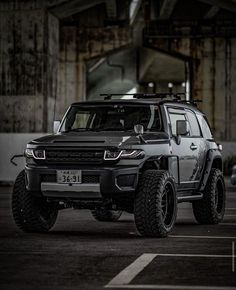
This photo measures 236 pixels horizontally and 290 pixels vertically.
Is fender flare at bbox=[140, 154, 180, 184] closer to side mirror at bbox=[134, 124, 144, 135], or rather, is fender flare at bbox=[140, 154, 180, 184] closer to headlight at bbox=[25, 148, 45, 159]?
side mirror at bbox=[134, 124, 144, 135]

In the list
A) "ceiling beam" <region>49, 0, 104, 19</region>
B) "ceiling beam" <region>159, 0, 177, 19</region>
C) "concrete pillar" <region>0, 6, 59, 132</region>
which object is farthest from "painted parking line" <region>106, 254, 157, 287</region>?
"ceiling beam" <region>159, 0, 177, 19</region>

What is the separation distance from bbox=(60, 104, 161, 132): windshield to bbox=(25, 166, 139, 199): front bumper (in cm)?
121

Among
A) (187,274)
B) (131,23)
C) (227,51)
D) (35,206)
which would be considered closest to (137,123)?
(35,206)

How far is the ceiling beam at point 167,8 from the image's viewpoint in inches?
1430

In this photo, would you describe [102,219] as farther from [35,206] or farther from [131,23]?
[131,23]

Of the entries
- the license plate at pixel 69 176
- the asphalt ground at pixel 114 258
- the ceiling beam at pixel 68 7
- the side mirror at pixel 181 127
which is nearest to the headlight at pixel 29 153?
the license plate at pixel 69 176

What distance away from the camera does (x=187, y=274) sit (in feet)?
27.2

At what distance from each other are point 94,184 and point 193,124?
3195 millimetres

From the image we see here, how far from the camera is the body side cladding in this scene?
45.8ft

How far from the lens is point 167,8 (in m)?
37.8

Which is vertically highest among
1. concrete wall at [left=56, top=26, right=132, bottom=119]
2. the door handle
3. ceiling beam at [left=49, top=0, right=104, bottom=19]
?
ceiling beam at [left=49, top=0, right=104, bottom=19]

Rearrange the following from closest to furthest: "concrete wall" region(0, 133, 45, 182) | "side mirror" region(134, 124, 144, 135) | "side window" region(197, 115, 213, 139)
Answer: "side mirror" region(134, 124, 144, 135)
"side window" region(197, 115, 213, 139)
"concrete wall" region(0, 133, 45, 182)

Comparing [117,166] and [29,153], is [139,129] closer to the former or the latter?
[117,166]

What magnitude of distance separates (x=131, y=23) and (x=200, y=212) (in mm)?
29215
